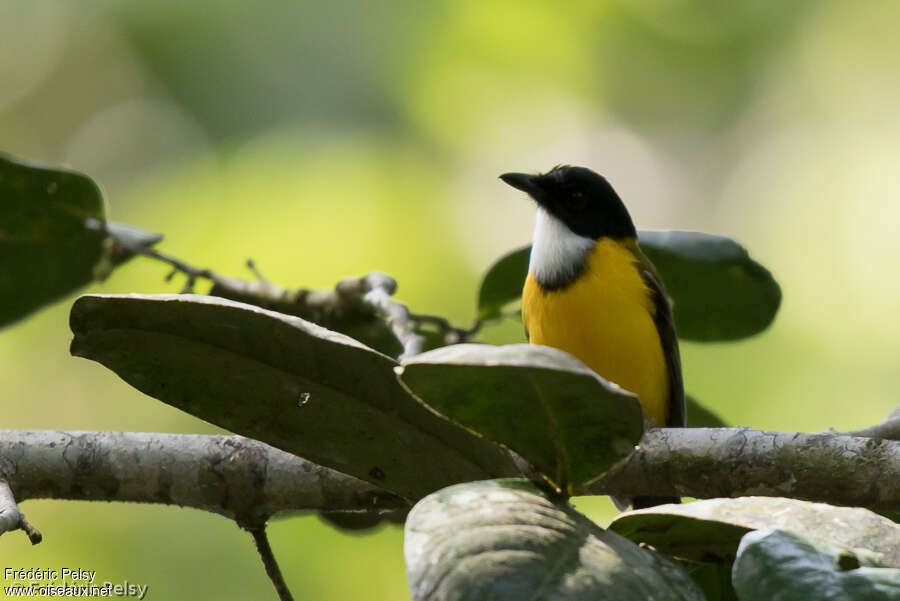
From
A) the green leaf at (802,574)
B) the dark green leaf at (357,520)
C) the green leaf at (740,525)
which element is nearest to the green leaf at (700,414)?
the dark green leaf at (357,520)

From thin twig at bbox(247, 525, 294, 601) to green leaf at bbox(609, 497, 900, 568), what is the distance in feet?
2.58

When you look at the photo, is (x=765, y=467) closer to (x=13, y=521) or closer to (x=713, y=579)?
(x=713, y=579)

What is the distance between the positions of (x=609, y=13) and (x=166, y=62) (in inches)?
160

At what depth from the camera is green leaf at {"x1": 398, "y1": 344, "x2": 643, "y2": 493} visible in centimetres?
125

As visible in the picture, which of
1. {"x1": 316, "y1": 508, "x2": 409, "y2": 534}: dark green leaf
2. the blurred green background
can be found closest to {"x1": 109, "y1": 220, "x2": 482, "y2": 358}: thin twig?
{"x1": 316, "y1": 508, "x2": 409, "y2": 534}: dark green leaf

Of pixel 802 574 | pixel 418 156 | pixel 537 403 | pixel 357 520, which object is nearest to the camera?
pixel 802 574

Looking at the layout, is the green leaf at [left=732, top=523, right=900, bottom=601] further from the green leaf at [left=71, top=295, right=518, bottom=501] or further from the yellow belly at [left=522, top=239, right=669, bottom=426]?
the yellow belly at [left=522, top=239, right=669, bottom=426]

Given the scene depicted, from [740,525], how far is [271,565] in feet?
3.48

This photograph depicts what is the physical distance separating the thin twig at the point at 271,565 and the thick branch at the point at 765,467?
0.62 metres

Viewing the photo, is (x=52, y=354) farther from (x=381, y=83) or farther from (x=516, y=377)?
(x=516, y=377)

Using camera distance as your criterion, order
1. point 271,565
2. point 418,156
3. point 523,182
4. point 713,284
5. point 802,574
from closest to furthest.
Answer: point 802,574 → point 271,565 → point 713,284 → point 523,182 → point 418,156

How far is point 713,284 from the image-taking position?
130 inches

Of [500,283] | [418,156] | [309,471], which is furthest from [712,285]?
[418,156]

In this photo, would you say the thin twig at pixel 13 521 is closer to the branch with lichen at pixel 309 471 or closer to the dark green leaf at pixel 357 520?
the branch with lichen at pixel 309 471
